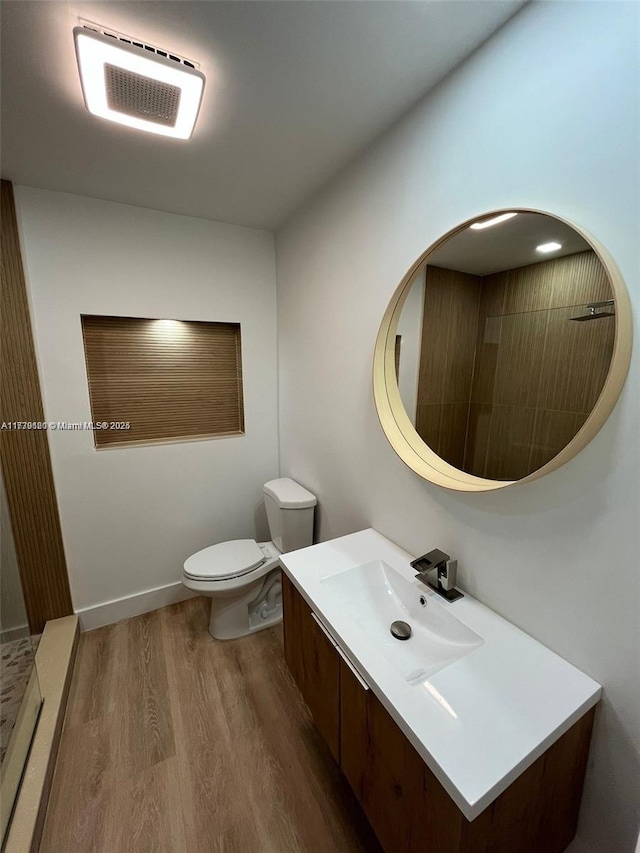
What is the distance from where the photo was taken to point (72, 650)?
5.90 feet

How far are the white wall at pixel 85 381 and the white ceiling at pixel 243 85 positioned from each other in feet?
0.83

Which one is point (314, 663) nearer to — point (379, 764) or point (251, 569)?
point (379, 764)

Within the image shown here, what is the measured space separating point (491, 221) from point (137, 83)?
3.76 ft

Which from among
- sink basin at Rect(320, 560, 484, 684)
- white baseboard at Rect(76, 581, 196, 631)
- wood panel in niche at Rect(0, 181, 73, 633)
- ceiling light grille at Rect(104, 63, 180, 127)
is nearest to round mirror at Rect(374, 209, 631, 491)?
sink basin at Rect(320, 560, 484, 684)

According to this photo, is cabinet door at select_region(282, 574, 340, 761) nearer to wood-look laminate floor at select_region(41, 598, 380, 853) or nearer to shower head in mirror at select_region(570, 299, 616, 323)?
wood-look laminate floor at select_region(41, 598, 380, 853)

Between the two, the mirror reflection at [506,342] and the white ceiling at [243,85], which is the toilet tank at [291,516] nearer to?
the mirror reflection at [506,342]

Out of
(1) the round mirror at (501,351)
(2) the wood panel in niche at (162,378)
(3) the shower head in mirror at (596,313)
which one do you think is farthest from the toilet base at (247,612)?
(3) the shower head in mirror at (596,313)

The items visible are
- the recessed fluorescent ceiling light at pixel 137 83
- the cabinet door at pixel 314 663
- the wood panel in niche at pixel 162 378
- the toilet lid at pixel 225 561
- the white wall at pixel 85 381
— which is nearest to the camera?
the recessed fluorescent ceiling light at pixel 137 83

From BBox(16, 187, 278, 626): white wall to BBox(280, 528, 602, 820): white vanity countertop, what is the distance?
142 centimetres

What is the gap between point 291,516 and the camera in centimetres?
196

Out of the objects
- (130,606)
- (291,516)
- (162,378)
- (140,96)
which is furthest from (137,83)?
(130,606)

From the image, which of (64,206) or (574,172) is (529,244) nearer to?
(574,172)

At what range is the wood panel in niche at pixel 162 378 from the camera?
194 cm

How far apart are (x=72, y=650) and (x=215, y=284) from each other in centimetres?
219
